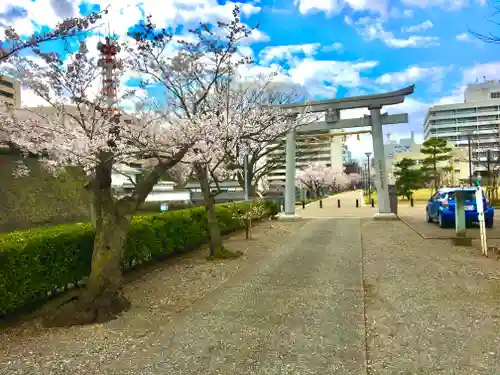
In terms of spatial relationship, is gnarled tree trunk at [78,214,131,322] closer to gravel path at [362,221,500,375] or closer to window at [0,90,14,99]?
gravel path at [362,221,500,375]

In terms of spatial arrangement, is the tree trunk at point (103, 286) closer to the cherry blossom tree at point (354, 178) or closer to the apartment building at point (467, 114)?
the cherry blossom tree at point (354, 178)

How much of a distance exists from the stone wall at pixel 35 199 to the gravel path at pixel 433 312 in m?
10.7

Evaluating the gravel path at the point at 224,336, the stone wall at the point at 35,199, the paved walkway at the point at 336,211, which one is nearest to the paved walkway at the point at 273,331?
the gravel path at the point at 224,336

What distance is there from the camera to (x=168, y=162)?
19.7 feet

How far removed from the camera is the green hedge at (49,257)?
4773 millimetres

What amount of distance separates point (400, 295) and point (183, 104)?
5.84 m

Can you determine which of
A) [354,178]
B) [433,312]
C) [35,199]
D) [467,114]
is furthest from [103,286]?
[467,114]

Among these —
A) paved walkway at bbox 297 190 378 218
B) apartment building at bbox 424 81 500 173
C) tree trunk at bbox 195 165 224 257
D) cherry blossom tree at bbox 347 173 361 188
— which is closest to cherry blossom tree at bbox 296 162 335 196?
paved walkway at bbox 297 190 378 218

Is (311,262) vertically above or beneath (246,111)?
beneath

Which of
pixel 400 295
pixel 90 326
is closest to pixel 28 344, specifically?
pixel 90 326

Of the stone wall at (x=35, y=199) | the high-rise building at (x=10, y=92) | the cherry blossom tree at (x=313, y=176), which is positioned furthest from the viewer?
the cherry blossom tree at (x=313, y=176)

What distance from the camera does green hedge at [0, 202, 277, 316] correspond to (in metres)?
4.77

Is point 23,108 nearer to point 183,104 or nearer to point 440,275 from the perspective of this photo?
point 183,104

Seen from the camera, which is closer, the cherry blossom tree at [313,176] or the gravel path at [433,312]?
the gravel path at [433,312]
